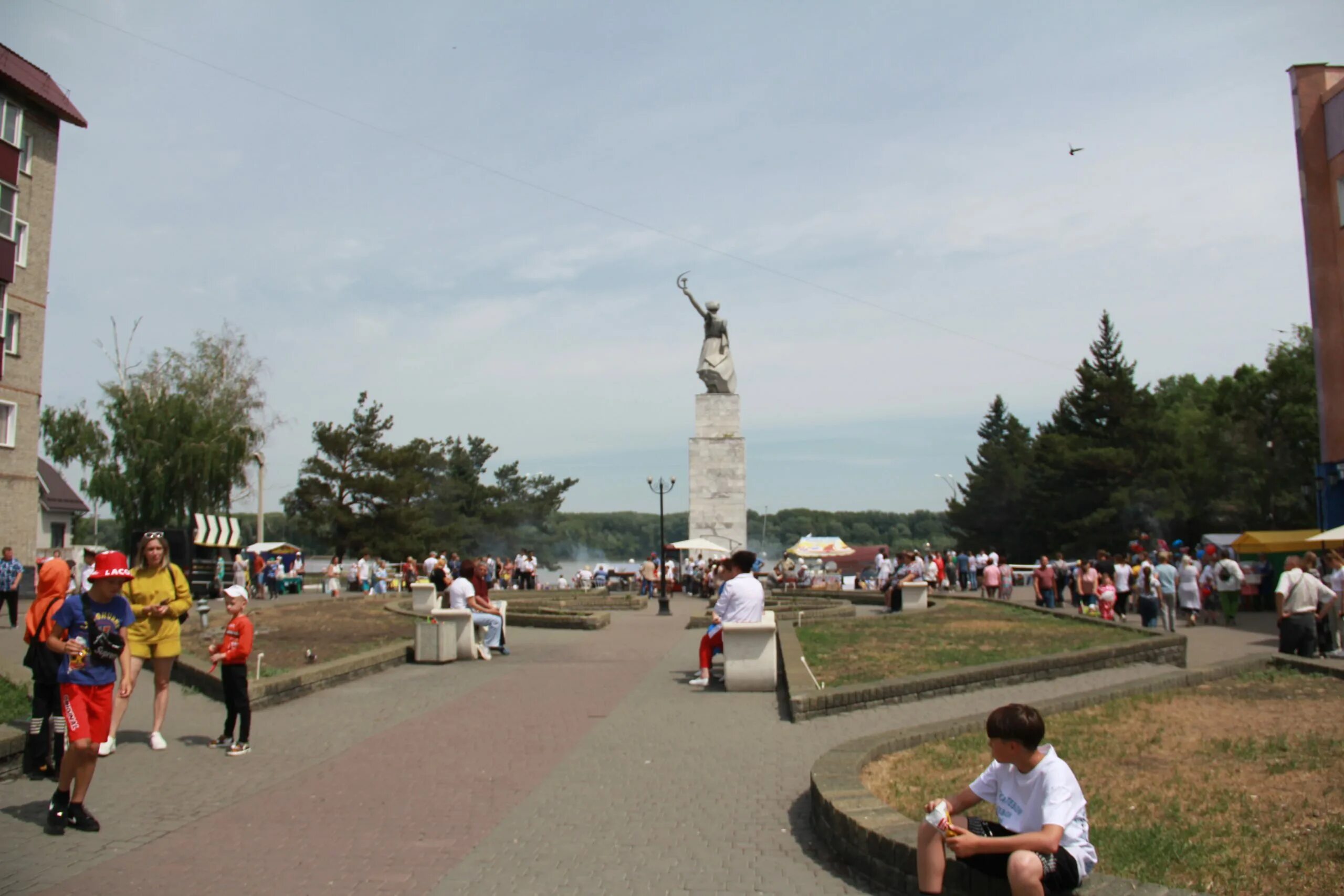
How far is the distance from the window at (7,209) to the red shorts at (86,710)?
22423mm

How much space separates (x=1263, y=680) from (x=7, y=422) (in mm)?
29947

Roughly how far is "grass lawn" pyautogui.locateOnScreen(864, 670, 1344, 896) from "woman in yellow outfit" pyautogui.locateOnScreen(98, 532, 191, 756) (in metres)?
5.49

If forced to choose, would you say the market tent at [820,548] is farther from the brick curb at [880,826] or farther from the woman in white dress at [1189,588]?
the brick curb at [880,826]

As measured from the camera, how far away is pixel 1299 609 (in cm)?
1313

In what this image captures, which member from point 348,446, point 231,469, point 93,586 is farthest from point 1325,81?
point 348,446

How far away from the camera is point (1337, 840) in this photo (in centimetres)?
535

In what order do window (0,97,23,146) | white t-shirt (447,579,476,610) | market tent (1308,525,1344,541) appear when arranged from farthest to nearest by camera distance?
window (0,97,23,146) → market tent (1308,525,1344,541) → white t-shirt (447,579,476,610)

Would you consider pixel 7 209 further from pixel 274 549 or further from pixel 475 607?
pixel 274 549

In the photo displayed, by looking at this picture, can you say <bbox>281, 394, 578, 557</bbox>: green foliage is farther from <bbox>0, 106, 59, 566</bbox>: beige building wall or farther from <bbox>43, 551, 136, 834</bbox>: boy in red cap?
<bbox>43, 551, 136, 834</bbox>: boy in red cap

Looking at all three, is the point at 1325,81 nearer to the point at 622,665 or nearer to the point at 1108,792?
the point at 622,665

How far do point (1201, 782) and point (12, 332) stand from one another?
102 feet

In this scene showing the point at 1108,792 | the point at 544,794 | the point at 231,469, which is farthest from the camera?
the point at 231,469

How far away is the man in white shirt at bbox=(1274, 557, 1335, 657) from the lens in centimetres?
1302

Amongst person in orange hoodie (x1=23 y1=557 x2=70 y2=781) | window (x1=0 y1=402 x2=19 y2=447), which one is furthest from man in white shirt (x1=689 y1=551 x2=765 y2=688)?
window (x1=0 y1=402 x2=19 y2=447)
